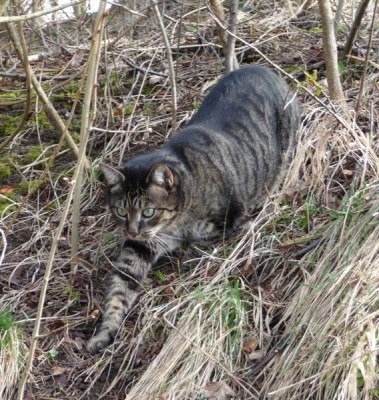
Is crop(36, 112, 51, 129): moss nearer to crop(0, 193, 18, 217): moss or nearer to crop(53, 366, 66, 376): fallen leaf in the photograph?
crop(0, 193, 18, 217): moss

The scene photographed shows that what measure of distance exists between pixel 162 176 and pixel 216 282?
0.70 metres

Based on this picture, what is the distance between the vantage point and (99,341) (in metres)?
3.97

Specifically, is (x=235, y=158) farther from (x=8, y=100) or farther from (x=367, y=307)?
(x=8, y=100)

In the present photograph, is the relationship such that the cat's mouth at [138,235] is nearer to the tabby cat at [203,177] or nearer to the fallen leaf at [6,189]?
the tabby cat at [203,177]

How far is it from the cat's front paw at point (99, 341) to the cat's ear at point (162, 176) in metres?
0.88

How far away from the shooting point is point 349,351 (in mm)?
3416

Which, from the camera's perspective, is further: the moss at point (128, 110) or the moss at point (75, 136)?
the moss at point (128, 110)

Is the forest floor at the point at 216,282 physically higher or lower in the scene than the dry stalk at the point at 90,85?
lower

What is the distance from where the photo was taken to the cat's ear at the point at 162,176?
165 inches

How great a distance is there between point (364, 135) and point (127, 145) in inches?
66.5

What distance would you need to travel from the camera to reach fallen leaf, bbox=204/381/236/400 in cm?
354

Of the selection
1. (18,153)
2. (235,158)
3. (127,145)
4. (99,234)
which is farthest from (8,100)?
(235,158)

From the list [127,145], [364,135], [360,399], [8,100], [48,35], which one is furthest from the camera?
[48,35]

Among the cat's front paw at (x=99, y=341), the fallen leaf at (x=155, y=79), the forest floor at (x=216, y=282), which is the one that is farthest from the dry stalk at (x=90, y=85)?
the fallen leaf at (x=155, y=79)
